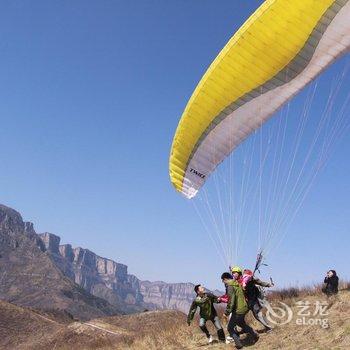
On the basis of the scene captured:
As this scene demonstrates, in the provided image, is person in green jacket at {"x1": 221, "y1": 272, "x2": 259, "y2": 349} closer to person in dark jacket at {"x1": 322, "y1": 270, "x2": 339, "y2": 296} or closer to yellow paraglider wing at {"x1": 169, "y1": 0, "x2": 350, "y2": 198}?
person in dark jacket at {"x1": 322, "y1": 270, "x2": 339, "y2": 296}

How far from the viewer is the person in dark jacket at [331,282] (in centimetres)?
1439

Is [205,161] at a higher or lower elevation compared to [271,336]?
higher

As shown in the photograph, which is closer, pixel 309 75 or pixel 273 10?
pixel 273 10

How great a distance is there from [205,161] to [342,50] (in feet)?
21.6

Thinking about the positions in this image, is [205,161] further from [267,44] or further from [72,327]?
[72,327]

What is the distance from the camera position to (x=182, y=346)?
14383 mm

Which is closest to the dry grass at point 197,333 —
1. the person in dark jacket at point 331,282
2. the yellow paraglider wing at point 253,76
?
the person in dark jacket at point 331,282

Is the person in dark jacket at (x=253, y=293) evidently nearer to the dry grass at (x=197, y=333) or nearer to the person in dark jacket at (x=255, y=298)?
the person in dark jacket at (x=255, y=298)

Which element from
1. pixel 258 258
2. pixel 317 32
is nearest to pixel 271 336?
pixel 258 258

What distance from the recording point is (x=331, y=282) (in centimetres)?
1444

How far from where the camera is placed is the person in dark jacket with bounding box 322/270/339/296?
567 inches

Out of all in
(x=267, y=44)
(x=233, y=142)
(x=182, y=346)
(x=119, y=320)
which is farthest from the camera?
(x=119, y=320)

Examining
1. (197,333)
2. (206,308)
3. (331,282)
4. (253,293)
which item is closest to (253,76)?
(253,293)

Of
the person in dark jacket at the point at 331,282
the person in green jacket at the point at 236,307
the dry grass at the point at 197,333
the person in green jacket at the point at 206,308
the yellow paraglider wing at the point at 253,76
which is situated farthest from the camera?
the person in dark jacket at the point at 331,282
